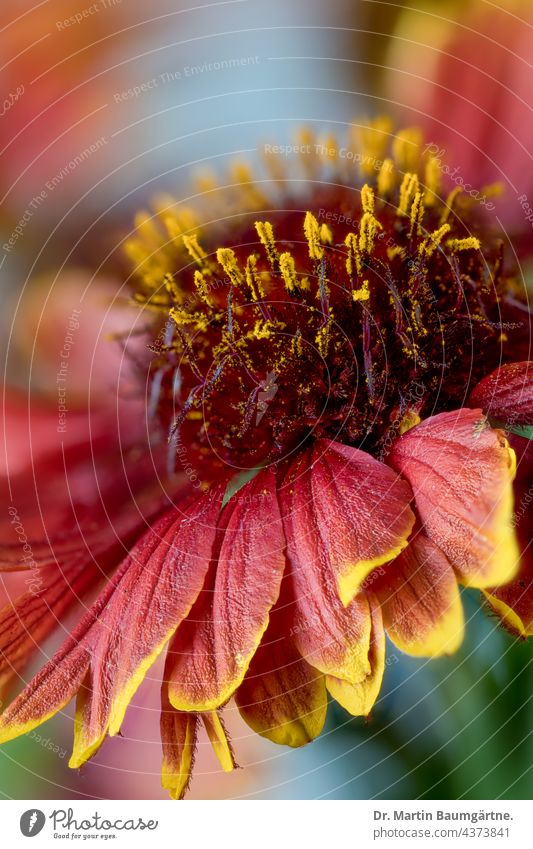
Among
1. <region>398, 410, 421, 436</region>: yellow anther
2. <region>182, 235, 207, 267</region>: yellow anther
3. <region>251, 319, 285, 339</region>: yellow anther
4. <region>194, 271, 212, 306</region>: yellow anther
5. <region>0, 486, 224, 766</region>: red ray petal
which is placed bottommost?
<region>0, 486, 224, 766</region>: red ray petal

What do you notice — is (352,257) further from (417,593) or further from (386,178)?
(417,593)

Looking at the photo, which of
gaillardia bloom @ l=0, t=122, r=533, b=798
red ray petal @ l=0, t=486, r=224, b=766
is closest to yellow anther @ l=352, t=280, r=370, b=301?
gaillardia bloom @ l=0, t=122, r=533, b=798

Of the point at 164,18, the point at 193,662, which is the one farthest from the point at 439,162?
the point at 193,662

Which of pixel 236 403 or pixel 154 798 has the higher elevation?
pixel 236 403

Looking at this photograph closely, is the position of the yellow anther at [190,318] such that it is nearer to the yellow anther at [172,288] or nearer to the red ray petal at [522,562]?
the yellow anther at [172,288]

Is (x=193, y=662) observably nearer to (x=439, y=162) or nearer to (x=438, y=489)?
(x=438, y=489)

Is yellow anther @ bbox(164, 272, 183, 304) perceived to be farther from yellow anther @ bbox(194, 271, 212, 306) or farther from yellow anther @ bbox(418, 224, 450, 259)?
yellow anther @ bbox(418, 224, 450, 259)

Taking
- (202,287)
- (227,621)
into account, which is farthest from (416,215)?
(227,621)
